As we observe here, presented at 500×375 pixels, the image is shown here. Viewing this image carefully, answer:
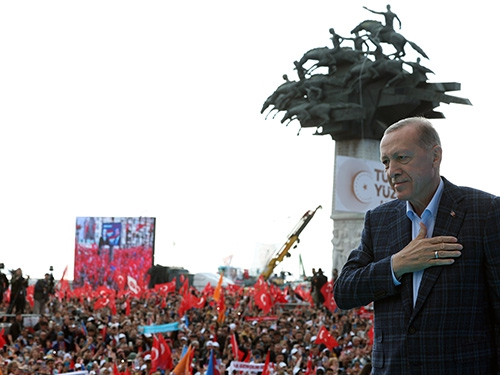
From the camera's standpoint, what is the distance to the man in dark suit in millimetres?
2424

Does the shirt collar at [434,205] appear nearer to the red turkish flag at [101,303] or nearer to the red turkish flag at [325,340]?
the red turkish flag at [325,340]

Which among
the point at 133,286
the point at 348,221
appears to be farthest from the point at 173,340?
the point at 348,221

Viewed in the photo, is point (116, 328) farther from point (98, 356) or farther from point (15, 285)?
point (15, 285)

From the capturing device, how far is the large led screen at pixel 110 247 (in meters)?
52.0

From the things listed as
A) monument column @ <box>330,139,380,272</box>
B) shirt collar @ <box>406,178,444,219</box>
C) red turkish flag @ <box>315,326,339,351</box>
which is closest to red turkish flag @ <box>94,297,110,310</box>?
red turkish flag @ <box>315,326,339,351</box>

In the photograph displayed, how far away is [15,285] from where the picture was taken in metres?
22.7

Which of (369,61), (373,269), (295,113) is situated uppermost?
(369,61)

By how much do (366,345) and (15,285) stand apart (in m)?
9.83

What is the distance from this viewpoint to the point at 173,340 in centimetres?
1883

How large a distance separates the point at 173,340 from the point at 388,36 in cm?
2384

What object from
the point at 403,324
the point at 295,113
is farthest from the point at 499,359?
the point at 295,113

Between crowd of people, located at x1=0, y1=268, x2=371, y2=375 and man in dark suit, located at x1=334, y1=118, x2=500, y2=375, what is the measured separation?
909 centimetres

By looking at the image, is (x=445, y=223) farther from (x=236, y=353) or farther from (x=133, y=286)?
(x=133, y=286)

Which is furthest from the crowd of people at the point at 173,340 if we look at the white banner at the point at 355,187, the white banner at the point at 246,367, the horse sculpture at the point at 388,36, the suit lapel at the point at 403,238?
the horse sculpture at the point at 388,36
